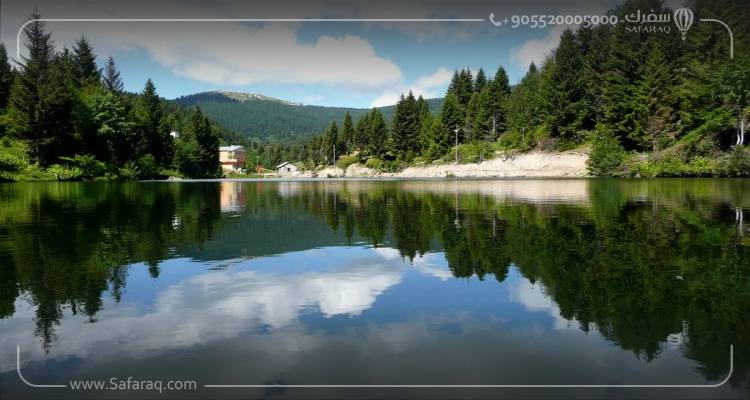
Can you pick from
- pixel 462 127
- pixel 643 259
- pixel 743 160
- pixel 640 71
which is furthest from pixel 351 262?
pixel 462 127

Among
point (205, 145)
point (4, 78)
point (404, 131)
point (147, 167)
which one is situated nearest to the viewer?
point (4, 78)

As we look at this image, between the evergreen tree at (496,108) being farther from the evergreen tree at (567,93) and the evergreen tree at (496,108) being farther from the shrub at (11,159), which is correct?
the shrub at (11,159)

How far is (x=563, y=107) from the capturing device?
92250 mm

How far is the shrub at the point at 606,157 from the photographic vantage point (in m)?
73.3

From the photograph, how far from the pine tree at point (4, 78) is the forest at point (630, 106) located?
8130 centimetres

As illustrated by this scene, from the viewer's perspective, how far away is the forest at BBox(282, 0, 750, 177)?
63031 mm

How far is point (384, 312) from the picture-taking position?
25.0 feet

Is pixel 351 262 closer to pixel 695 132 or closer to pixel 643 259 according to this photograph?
pixel 643 259

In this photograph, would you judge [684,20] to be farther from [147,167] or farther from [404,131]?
[147,167]

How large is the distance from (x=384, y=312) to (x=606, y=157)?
74760 mm

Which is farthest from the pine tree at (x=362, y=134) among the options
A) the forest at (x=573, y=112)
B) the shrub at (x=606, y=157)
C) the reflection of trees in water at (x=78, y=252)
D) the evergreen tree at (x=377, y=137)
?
the reflection of trees in water at (x=78, y=252)

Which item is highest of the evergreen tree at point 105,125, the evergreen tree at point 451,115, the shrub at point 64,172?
the evergreen tree at point 451,115

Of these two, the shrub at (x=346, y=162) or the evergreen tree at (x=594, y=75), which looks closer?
the evergreen tree at (x=594, y=75)

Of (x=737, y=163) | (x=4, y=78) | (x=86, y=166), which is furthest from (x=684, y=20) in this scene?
(x=4, y=78)
